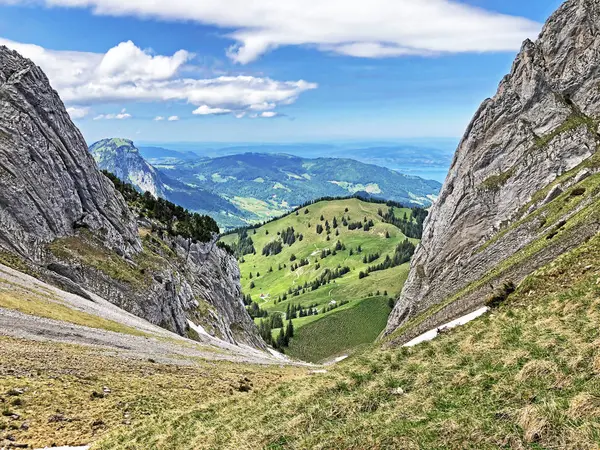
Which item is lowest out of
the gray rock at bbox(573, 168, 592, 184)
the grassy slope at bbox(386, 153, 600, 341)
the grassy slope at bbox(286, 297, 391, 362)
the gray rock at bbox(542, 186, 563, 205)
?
the grassy slope at bbox(286, 297, 391, 362)

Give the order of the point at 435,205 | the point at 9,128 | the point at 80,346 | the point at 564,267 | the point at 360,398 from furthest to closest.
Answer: the point at 435,205
the point at 9,128
the point at 80,346
the point at 564,267
the point at 360,398

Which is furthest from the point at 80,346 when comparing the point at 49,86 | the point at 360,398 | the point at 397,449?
the point at 49,86

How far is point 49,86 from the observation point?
93312 mm

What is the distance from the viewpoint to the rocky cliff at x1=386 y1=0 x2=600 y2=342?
71625 mm

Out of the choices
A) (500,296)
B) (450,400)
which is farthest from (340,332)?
(450,400)

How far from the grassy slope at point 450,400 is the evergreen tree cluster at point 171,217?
114968 mm

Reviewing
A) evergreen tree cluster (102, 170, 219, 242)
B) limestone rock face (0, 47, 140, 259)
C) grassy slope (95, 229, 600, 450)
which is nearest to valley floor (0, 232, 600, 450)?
grassy slope (95, 229, 600, 450)

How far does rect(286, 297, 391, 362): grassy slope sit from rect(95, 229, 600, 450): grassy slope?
441ft

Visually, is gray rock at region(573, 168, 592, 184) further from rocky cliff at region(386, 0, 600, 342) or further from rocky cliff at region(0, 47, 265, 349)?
rocky cliff at region(0, 47, 265, 349)

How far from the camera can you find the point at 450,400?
16.4m

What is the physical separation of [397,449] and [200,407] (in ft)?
49.4

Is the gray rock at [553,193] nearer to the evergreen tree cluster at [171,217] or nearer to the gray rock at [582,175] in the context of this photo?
the gray rock at [582,175]

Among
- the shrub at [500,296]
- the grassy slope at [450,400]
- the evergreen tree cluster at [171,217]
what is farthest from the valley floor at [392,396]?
the evergreen tree cluster at [171,217]

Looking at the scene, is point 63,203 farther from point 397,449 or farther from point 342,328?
point 342,328
